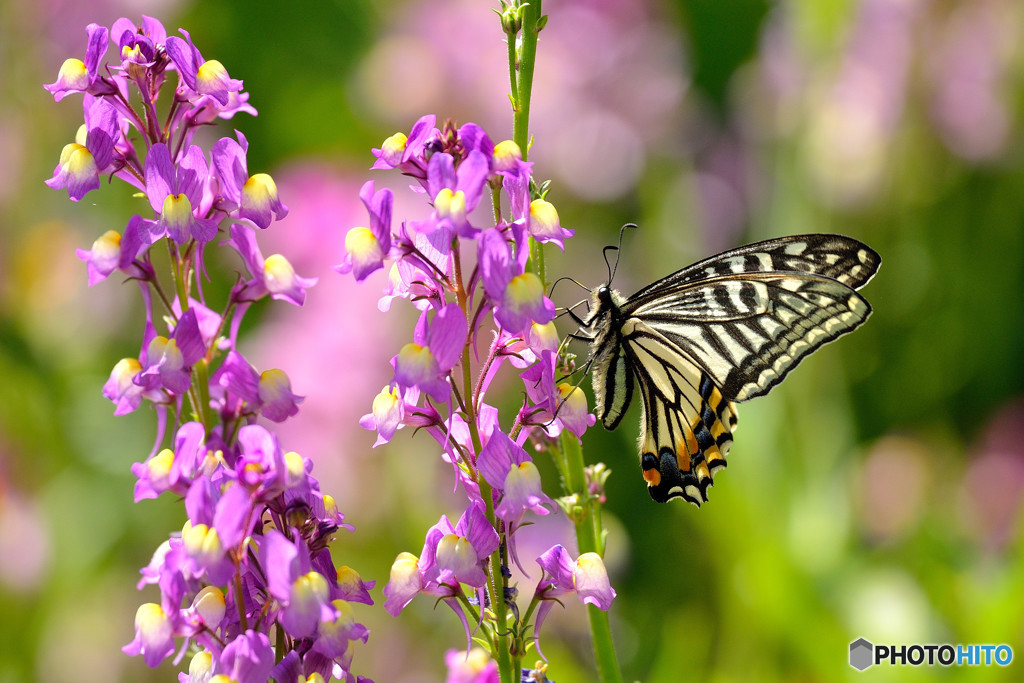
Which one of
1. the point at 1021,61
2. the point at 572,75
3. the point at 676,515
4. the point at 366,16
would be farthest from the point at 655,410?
the point at 366,16

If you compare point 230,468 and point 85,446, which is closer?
point 230,468

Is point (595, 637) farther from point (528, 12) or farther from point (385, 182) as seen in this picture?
point (385, 182)

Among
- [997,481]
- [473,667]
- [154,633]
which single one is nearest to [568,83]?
[997,481]

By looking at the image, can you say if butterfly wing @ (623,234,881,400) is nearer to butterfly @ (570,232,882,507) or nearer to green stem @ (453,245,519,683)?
butterfly @ (570,232,882,507)

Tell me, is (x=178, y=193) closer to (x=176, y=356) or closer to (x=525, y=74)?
(x=176, y=356)

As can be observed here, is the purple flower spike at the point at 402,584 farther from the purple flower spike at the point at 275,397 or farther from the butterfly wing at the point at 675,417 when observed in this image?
the butterfly wing at the point at 675,417

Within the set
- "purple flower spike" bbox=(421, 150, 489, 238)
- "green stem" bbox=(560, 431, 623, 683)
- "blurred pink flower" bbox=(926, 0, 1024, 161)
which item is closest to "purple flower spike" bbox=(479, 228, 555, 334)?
"purple flower spike" bbox=(421, 150, 489, 238)

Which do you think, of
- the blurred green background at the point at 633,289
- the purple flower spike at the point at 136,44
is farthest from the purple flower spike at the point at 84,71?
the blurred green background at the point at 633,289
